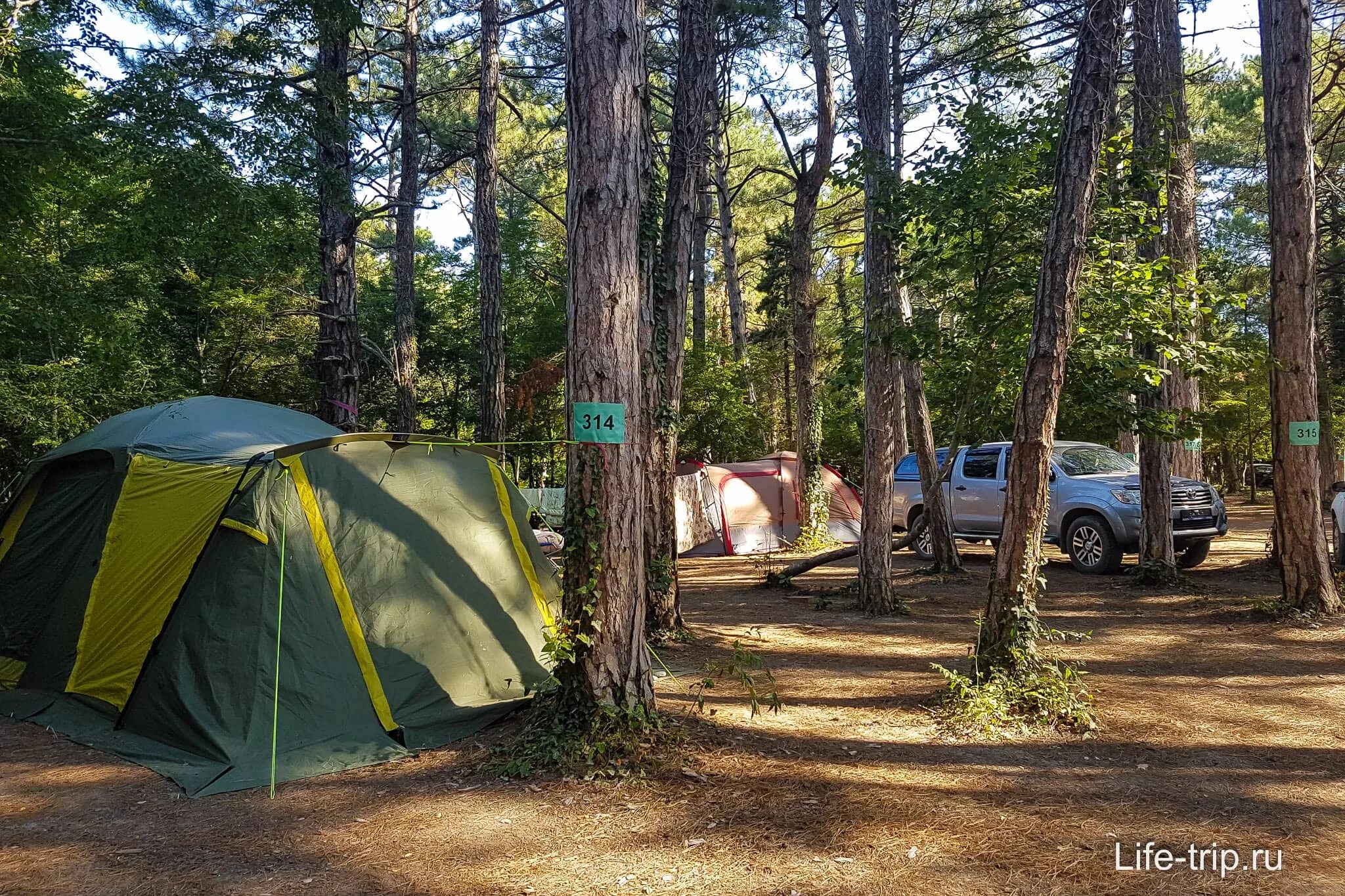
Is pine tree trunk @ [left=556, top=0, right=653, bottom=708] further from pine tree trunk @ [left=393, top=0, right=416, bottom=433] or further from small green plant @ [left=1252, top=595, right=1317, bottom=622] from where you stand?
pine tree trunk @ [left=393, top=0, right=416, bottom=433]

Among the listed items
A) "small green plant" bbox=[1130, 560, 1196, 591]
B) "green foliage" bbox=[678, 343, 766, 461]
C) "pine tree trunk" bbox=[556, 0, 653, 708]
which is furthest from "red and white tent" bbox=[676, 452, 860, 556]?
"pine tree trunk" bbox=[556, 0, 653, 708]

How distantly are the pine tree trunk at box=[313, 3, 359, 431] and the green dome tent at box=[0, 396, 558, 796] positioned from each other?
501 cm

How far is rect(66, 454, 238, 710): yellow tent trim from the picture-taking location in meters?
5.59

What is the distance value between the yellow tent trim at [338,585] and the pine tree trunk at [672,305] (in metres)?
2.70

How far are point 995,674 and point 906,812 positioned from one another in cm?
177

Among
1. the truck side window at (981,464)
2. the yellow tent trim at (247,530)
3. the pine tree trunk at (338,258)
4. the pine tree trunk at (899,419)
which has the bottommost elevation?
the yellow tent trim at (247,530)

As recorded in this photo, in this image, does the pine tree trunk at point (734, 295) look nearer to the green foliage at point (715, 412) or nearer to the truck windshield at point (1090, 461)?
the green foliage at point (715, 412)

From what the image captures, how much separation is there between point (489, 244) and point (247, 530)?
8.89 meters

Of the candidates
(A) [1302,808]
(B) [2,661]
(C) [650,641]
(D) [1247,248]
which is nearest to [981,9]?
(C) [650,641]

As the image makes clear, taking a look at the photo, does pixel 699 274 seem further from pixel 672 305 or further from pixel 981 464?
pixel 672 305

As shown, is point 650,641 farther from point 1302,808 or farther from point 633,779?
point 1302,808

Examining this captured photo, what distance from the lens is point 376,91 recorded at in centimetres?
2331

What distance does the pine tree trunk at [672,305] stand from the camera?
301 inches

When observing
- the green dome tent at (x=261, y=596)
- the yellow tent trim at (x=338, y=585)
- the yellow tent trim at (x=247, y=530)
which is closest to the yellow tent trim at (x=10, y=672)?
the green dome tent at (x=261, y=596)
